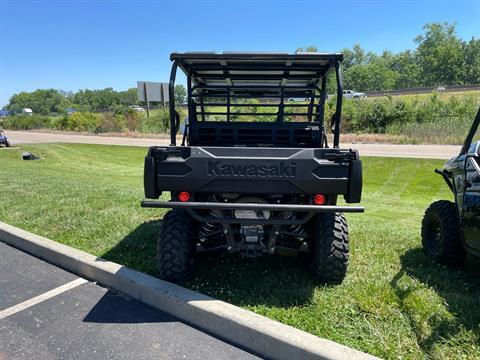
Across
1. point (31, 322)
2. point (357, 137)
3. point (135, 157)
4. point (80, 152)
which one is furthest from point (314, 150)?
point (357, 137)

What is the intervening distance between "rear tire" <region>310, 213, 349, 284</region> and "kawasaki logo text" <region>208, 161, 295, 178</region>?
2.15ft

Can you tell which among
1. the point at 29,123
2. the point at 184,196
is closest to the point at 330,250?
the point at 184,196

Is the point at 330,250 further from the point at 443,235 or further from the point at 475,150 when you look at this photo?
the point at 475,150

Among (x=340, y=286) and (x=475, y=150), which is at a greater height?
(x=475, y=150)

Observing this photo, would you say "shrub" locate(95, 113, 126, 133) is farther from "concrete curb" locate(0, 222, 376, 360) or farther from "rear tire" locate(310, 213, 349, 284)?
"rear tire" locate(310, 213, 349, 284)

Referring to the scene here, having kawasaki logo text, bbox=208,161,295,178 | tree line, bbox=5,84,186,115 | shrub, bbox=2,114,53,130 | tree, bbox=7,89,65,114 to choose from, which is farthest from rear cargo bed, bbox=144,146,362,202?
tree, bbox=7,89,65,114

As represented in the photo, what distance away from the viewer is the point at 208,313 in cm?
307

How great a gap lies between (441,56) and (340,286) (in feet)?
299

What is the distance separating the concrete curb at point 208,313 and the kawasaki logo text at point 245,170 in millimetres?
1004

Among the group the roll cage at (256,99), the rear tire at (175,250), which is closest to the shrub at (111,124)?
the roll cage at (256,99)

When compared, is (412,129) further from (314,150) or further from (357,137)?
(314,150)

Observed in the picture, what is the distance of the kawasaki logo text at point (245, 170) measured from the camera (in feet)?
10.8

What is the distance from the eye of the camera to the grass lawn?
2.77 meters

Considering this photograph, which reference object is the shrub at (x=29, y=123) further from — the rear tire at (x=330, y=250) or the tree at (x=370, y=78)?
the tree at (x=370, y=78)
